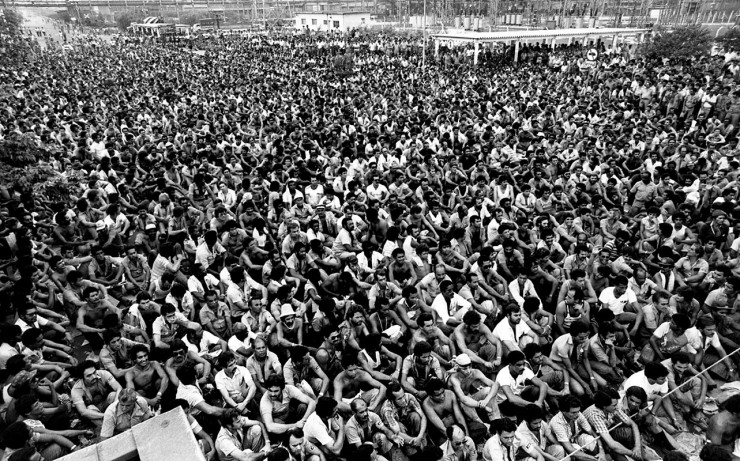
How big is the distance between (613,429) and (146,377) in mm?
4577

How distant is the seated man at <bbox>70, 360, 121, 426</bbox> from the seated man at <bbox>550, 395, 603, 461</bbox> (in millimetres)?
4262

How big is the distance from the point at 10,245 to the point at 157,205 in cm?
219

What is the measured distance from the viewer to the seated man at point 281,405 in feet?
15.2

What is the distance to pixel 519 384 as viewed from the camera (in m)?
4.91

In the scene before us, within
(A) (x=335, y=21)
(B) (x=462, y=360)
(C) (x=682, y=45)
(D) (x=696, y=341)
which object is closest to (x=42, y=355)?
(B) (x=462, y=360)

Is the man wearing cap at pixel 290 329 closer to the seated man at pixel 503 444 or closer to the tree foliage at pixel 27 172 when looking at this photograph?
the seated man at pixel 503 444

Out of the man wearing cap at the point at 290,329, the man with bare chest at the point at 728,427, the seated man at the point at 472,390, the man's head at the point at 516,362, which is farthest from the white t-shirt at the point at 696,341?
the man wearing cap at the point at 290,329

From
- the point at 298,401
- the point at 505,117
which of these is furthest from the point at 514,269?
the point at 505,117

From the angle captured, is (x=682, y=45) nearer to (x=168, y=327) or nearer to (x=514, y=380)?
(x=514, y=380)

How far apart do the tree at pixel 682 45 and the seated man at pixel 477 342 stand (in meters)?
22.9

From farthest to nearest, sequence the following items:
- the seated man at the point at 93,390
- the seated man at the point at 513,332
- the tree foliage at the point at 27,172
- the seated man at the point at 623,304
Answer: the tree foliage at the point at 27,172 < the seated man at the point at 623,304 < the seated man at the point at 513,332 < the seated man at the point at 93,390

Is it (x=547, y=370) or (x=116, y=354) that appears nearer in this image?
(x=547, y=370)

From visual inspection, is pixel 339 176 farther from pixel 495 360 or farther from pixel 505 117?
pixel 505 117

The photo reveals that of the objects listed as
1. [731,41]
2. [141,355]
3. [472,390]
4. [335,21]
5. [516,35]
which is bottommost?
[472,390]
